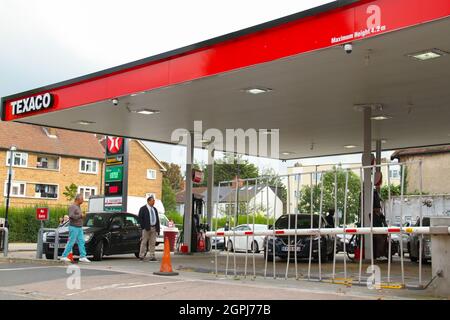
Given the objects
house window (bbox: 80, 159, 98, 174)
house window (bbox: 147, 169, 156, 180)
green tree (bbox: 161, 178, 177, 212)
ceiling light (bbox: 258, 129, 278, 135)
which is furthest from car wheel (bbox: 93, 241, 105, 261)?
green tree (bbox: 161, 178, 177, 212)

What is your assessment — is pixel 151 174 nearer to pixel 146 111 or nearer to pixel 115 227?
pixel 115 227

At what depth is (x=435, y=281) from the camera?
9203 millimetres

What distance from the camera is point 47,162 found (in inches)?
2048

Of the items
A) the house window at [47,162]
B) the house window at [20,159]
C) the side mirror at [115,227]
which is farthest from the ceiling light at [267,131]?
the house window at [47,162]

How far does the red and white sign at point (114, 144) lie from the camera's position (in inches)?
877

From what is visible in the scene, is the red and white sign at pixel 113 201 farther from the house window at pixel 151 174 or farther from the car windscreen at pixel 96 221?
the house window at pixel 151 174

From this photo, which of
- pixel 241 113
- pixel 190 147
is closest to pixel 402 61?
pixel 241 113

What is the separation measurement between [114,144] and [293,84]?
35.5ft

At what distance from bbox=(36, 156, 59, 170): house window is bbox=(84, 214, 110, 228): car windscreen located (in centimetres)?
3509

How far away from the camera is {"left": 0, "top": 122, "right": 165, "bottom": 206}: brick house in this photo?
48.9 meters

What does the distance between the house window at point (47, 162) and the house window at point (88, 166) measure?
8.12 ft

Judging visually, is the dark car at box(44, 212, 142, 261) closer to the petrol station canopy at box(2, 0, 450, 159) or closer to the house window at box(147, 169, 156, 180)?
the petrol station canopy at box(2, 0, 450, 159)

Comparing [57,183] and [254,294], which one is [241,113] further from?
[57,183]
